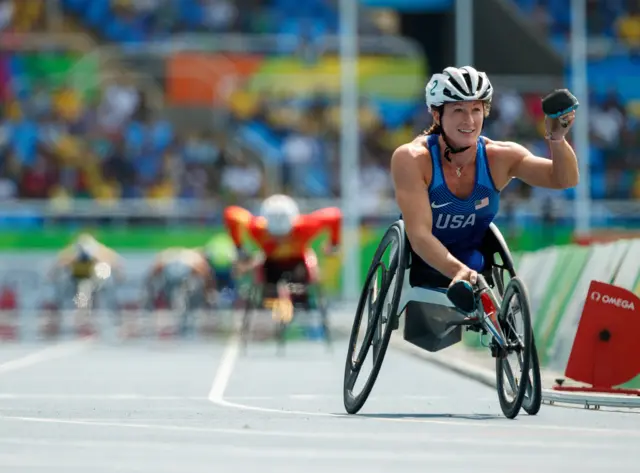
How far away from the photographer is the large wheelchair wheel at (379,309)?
10.6m

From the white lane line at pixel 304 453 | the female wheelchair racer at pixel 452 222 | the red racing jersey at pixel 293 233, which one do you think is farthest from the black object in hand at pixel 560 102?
the red racing jersey at pixel 293 233

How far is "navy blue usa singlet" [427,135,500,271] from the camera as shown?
36.0 ft

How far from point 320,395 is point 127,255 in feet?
75.0

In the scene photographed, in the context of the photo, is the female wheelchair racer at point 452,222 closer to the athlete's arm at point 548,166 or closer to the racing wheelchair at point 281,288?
the athlete's arm at point 548,166

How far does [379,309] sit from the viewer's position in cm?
1076

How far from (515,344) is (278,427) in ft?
5.00

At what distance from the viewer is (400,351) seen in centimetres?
2205

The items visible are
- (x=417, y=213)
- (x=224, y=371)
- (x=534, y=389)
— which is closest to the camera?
(x=534, y=389)

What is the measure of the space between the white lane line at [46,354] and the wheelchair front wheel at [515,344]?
24.6 ft

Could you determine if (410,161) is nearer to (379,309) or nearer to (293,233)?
(379,309)

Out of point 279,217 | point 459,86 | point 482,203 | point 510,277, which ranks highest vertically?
point 459,86

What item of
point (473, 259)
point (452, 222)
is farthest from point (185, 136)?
point (452, 222)

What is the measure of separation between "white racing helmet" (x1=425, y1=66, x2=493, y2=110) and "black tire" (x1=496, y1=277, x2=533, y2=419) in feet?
4.15

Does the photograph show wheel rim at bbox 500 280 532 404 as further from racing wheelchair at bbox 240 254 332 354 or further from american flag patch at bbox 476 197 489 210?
racing wheelchair at bbox 240 254 332 354
